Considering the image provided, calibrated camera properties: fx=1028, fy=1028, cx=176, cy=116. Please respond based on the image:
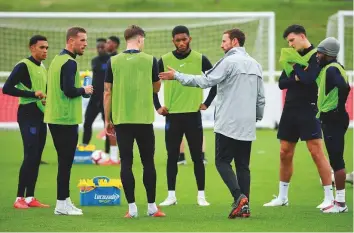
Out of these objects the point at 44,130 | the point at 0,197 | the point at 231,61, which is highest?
the point at 231,61

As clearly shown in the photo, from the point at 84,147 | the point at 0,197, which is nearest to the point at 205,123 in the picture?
the point at 84,147

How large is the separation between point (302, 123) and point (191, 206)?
168 centimetres

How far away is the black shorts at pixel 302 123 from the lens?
1224cm

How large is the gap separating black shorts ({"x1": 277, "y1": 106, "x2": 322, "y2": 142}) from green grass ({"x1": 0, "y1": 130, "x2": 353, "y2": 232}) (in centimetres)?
89

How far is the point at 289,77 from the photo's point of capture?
39.8 ft

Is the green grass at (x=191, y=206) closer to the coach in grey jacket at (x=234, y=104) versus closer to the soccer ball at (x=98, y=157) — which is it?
the soccer ball at (x=98, y=157)

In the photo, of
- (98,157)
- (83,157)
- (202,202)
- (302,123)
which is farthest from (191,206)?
(83,157)

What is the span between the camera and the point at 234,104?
1122 cm

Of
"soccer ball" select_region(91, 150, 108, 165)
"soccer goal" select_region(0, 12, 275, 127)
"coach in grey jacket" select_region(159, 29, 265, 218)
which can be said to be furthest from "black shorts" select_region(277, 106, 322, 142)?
"soccer goal" select_region(0, 12, 275, 127)

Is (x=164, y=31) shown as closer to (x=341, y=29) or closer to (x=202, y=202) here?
(x=341, y=29)

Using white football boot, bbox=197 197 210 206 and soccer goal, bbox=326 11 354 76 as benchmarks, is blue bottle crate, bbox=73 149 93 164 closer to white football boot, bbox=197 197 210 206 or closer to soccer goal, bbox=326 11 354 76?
white football boot, bbox=197 197 210 206

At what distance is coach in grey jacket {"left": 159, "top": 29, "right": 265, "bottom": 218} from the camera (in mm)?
11133

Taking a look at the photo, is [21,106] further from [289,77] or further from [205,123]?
[205,123]

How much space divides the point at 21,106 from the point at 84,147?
18.5 ft
